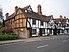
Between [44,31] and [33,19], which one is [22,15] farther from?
[44,31]

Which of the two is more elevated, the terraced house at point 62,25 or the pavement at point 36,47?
the terraced house at point 62,25

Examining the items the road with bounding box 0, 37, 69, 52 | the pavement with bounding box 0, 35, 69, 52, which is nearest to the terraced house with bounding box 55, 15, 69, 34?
the pavement with bounding box 0, 35, 69, 52

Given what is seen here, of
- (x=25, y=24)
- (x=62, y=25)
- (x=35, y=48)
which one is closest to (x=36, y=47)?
(x=35, y=48)

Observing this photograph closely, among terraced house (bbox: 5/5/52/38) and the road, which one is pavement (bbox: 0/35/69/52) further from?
terraced house (bbox: 5/5/52/38)

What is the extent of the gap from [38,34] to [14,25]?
8009 mm

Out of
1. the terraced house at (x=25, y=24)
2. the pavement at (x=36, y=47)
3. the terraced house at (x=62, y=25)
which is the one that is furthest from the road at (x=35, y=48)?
the terraced house at (x=62, y=25)

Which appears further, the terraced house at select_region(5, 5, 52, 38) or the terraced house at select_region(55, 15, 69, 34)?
the terraced house at select_region(55, 15, 69, 34)

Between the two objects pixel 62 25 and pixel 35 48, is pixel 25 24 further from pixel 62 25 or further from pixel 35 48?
pixel 62 25

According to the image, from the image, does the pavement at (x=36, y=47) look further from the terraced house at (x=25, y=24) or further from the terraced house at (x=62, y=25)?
the terraced house at (x=62, y=25)

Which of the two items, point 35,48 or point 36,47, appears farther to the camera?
point 36,47

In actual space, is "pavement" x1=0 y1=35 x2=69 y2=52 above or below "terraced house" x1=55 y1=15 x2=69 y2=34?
below

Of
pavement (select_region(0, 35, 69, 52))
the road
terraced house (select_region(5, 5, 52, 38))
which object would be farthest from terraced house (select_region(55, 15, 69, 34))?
the road

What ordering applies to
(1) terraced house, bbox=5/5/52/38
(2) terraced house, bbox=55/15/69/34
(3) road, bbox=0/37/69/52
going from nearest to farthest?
(3) road, bbox=0/37/69/52, (1) terraced house, bbox=5/5/52/38, (2) terraced house, bbox=55/15/69/34

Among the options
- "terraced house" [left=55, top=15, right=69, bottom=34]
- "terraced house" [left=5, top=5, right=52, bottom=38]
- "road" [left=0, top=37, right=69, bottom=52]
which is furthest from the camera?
"terraced house" [left=55, top=15, right=69, bottom=34]
